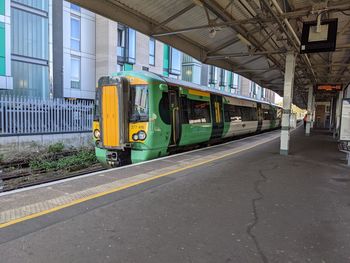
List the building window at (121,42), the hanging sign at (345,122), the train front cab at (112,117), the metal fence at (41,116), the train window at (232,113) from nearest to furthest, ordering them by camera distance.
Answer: the train front cab at (112,117) → the hanging sign at (345,122) → the metal fence at (41,116) → the train window at (232,113) → the building window at (121,42)

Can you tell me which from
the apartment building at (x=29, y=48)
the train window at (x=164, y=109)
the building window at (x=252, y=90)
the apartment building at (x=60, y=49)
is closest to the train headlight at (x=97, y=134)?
the train window at (x=164, y=109)

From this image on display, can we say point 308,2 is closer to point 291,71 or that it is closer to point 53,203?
point 291,71

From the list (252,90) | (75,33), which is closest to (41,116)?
(75,33)

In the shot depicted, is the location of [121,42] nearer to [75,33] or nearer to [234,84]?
[75,33]

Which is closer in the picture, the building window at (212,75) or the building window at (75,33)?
the building window at (75,33)

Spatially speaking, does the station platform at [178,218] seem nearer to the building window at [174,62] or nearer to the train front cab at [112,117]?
the train front cab at [112,117]

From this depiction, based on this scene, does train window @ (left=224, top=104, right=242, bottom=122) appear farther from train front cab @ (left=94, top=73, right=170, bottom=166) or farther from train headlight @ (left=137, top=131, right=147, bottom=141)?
train headlight @ (left=137, top=131, right=147, bottom=141)

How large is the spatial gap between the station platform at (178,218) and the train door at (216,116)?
541cm

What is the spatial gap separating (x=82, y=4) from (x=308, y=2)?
5937 millimetres

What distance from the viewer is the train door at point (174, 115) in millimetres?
8984

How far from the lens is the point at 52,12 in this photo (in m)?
20.0

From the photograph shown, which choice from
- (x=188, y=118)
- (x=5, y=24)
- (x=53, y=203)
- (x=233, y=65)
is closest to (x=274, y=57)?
(x=233, y=65)

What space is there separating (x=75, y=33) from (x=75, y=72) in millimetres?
2902

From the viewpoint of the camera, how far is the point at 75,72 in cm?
2208
